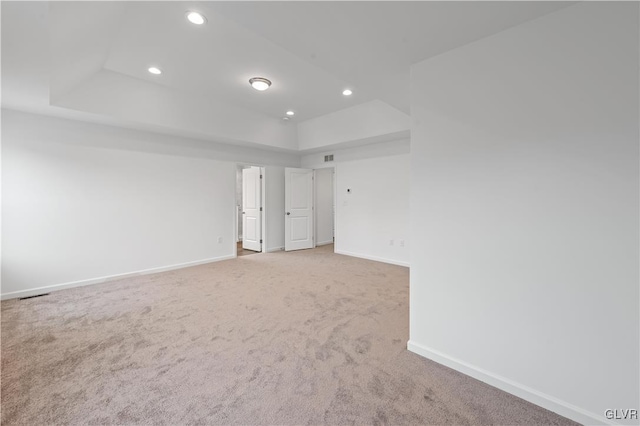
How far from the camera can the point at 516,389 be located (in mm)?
1763

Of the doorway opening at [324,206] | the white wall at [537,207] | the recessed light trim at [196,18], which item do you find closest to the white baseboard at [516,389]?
the white wall at [537,207]

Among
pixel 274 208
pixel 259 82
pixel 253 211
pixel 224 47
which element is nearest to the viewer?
→ pixel 224 47

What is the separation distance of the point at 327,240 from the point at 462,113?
19.8 ft

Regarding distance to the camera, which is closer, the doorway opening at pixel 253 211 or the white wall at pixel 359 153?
the white wall at pixel 359 153

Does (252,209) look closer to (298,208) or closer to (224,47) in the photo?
(298,208)

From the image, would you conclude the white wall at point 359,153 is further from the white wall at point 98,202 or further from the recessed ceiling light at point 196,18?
the recessed ceiling light at point 196,18

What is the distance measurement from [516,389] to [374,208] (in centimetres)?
406

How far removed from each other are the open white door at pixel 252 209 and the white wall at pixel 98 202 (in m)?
1.12

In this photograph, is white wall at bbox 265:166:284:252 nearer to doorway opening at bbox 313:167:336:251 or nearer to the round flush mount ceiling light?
doorway opening at bbox 313:167:336:251

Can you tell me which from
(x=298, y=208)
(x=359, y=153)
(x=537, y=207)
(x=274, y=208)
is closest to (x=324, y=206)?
(x=298, y=208)

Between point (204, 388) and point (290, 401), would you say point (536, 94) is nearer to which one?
point (290, 401)

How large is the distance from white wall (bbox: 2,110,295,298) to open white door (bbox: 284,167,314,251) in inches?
62.1

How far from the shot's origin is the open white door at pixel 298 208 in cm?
653

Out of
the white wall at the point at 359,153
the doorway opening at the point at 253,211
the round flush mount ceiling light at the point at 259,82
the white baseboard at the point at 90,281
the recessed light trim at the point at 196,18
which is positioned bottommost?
the white baseboard at the point at 90,281
